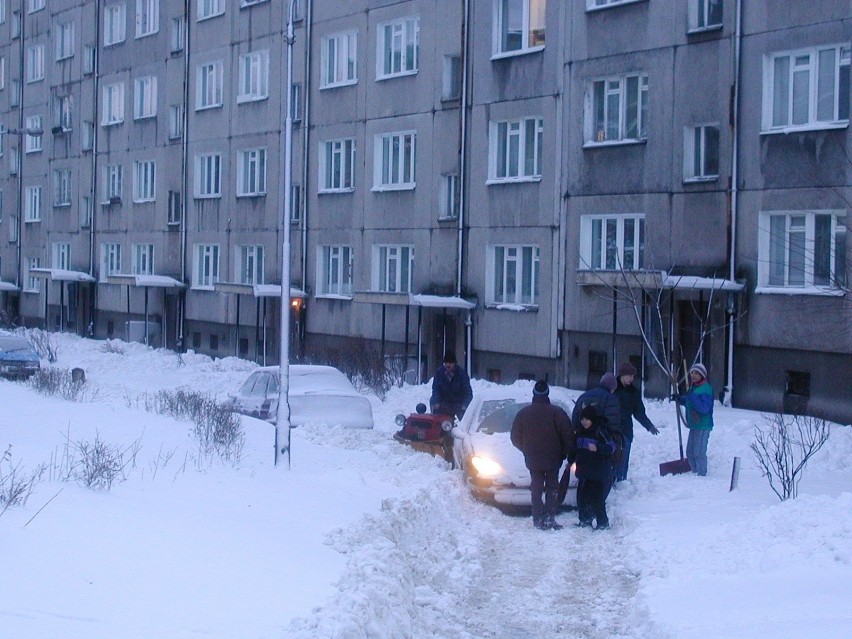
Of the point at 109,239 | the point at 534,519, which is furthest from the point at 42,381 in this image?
the point at 109,239

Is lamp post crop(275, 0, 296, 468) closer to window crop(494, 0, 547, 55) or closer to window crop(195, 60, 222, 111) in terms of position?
window crop(494, 0, 547, 55)

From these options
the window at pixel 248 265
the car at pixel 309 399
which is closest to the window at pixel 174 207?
the window at pixel 248 265

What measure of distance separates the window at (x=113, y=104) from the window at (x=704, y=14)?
26.2m

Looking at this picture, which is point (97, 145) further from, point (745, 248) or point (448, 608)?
point (448, 608)

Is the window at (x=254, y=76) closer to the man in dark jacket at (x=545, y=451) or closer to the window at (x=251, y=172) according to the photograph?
the window at (x=251, y=172)

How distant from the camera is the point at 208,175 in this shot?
38.3 metres

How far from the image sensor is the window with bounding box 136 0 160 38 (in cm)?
Answer: 4169

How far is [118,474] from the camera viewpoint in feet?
34.6

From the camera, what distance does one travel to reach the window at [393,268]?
3019 cm

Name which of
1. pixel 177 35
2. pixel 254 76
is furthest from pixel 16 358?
pixel 177 35

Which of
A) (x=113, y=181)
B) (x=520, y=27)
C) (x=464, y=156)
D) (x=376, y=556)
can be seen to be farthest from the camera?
(x=113, y=181)

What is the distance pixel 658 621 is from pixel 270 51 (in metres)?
29.3

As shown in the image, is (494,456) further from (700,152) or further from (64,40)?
(64,40)

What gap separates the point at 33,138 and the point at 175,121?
13.6 m
